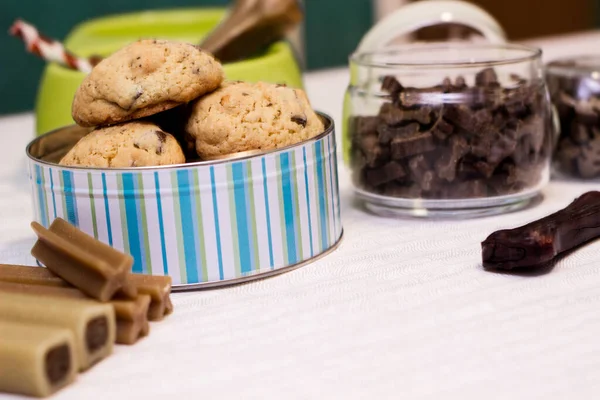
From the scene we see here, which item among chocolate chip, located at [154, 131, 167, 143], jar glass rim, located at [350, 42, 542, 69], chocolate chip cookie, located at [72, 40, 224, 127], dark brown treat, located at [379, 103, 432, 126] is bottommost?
dark brown treat, located at [379, 103, 432, 126]

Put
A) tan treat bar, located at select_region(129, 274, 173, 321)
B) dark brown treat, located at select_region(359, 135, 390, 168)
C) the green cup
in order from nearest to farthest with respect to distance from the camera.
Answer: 1. tan treat bar, located at select_region(129, 274, 173, 321)
2. dark brown treat, located at select_region(359, 135, 390, 168)
3. the green cup

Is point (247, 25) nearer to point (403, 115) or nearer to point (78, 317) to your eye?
point (403, 115)

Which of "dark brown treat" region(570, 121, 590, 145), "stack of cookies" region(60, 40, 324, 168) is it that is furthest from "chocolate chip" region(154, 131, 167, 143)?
"dark brown treat" region(570, 121, 590, 145)

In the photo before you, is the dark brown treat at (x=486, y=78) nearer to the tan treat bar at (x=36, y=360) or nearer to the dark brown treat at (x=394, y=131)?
the dark brown treat at (x=394, y=131)

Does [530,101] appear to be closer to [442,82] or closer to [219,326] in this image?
[442,82]

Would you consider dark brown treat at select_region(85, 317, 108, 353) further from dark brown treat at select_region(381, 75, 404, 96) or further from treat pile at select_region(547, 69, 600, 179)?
treat pile at select_region(547, 69, 600, 179)

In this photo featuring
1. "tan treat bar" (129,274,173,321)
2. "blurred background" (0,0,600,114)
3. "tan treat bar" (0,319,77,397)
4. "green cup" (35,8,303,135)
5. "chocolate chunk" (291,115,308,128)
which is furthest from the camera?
"blurred background" (0,0,600,114)

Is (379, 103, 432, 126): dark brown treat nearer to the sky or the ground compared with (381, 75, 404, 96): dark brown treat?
nearer to the ground

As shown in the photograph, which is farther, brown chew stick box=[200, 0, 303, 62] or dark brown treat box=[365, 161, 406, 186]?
brown chew stick box=[200, 0, 303, 62]
